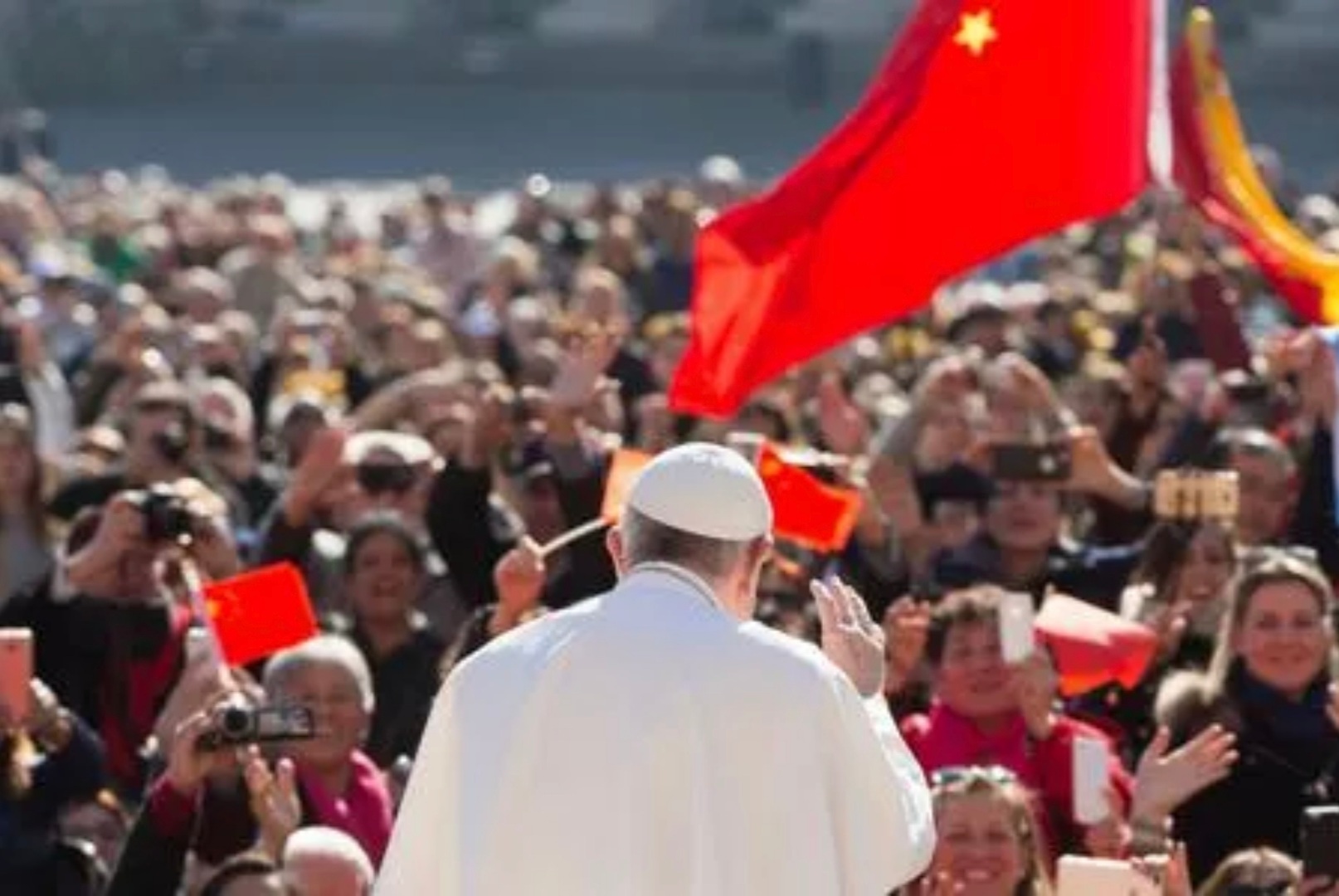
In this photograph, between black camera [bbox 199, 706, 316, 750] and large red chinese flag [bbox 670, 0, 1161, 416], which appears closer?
black camera [bbox 199, 706, 316, 750]

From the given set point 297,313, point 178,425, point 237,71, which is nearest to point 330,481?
point 178,425

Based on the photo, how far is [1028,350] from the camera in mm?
19719

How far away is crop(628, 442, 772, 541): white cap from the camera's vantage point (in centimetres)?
710

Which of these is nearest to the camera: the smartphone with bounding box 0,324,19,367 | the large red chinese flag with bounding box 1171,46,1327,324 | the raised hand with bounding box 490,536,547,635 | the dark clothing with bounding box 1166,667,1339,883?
the raised hand with bounding box 490,536,547,635

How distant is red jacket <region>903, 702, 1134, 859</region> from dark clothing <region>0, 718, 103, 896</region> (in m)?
1.53

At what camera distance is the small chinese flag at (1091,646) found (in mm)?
11055

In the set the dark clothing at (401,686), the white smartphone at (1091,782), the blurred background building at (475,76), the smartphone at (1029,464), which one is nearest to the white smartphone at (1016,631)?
the white smartphone at (1091,782)

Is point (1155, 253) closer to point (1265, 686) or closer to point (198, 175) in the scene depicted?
point (1265, 686)

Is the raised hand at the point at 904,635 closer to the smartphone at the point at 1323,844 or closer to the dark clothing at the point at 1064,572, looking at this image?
the dark clothing at the point at 1064,572

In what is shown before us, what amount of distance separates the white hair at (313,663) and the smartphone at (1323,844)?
2.60 metres

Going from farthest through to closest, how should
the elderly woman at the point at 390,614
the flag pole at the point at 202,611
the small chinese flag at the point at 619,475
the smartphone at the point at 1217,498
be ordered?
the smartphone at the point at 1217,498 < the elderly woman at the point at 390,614 < the small chinese flag at the point at 619,475 < the flag pole at the point at 202,611

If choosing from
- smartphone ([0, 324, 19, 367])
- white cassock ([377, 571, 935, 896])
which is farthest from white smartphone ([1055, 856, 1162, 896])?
smartphone ([0, 324, 19, 367])

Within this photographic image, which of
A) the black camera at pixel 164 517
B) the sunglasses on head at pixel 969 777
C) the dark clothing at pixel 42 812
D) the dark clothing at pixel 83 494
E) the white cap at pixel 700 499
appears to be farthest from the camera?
the dark clothing at pixel 83 494

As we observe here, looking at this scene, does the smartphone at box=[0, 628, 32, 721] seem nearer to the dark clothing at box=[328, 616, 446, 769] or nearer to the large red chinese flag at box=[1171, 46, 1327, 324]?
the dark clothing at box=[328, 616, 446, 769]
